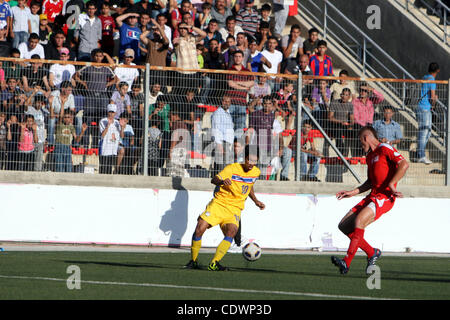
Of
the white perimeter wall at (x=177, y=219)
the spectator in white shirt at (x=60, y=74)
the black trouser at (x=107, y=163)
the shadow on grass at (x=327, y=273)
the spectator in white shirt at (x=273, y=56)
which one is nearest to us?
the shadow on grass at (x=327, y=273)

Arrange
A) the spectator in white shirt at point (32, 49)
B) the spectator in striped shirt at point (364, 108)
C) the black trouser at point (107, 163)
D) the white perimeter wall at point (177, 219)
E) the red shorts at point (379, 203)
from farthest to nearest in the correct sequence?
the spectator in white shirt at point (32, 49), the spectator in striped shirt at point (364, 108), the white perimeter wall at point (177, 219), the black trouser at point (107, 163), the red shorts at point (379, 203)

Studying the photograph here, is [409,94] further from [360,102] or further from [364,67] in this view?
[364,67]

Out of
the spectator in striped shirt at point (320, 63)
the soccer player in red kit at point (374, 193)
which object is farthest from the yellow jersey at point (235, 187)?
the spectator in striped shirt at point (320, 63)

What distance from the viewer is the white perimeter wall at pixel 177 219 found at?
56.7 ft

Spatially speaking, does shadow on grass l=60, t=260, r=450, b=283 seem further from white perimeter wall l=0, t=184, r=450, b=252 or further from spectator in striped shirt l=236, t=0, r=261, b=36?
spectator in striped shirt l=236, t=0, r=261, b=36

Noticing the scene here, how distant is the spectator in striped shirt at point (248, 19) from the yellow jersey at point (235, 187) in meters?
9.38

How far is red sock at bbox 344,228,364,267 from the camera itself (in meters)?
12.1

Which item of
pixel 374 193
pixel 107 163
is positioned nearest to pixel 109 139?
pixel 107 163

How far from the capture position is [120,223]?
17.5 metres

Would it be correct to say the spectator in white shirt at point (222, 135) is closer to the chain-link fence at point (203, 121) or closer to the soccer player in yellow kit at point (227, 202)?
the chain-link fence at point (203, 121)

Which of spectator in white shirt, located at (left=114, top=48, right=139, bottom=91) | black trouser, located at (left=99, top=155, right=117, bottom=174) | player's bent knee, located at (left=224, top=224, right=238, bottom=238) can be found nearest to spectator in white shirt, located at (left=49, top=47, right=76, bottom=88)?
spectator in white shirt, located at (left=114, top=48, right=139, bottom=91)

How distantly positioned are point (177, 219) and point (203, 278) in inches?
251
